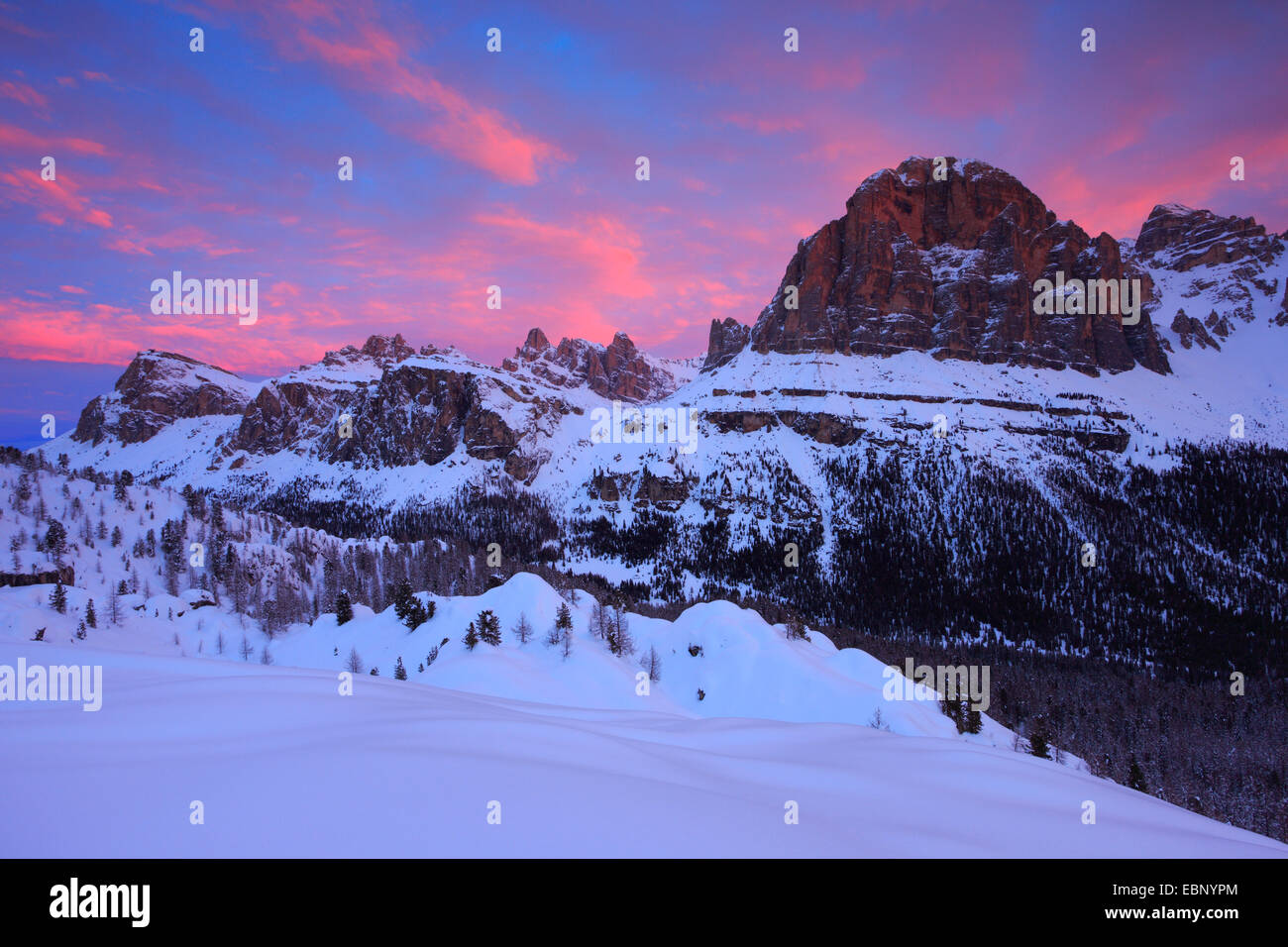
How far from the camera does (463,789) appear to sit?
3504mm

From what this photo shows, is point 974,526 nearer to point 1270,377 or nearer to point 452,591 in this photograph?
point 452,591

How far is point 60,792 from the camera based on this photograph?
123 inches

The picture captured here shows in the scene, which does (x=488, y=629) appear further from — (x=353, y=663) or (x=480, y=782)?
(x=480, y=782)

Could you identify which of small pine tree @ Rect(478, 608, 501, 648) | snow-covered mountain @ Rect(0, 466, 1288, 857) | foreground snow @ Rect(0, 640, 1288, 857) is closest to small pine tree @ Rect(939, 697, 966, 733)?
small pine tree @ Rect(478, 608, 501, 648)

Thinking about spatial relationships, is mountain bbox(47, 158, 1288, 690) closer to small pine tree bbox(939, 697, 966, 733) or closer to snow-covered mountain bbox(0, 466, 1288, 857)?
small pine tree bbox(939, 697, 966, 733)

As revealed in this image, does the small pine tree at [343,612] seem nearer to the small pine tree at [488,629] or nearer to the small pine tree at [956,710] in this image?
the small pine tree at [488,629]

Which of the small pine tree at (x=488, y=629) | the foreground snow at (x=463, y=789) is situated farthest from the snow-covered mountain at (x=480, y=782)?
the small pine tree at (x=488, y=629)

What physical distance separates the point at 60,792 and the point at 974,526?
148509 mm

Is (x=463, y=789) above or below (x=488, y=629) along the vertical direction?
above

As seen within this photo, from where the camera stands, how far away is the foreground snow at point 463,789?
2926 millimetres

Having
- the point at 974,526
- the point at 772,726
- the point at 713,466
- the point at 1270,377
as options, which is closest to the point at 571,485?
the point at 713,466

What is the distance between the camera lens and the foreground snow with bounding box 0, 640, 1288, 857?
2.93 m

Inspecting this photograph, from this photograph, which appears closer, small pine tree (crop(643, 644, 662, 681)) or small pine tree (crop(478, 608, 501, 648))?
small pine tree (crop(478, 608, 501, 648))

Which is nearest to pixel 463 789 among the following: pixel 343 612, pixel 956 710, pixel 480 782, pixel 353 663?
pixel 480 782
